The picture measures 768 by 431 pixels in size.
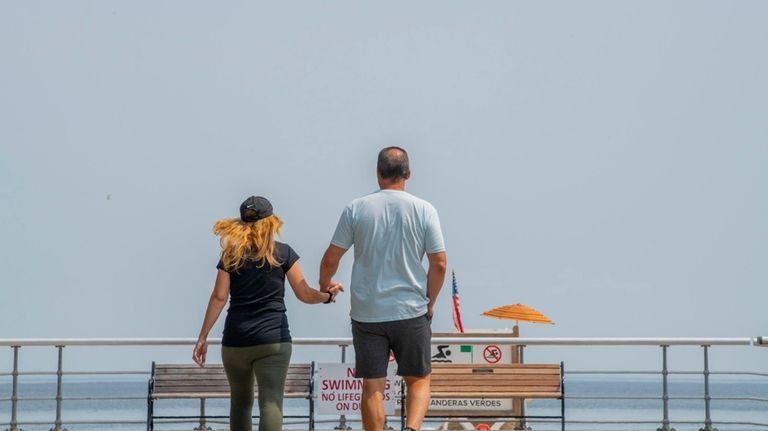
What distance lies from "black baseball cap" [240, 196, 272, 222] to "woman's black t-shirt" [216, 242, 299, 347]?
0.21m

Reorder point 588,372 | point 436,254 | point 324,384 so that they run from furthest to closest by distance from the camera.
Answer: point 588,372
point 324,384
point 436,254

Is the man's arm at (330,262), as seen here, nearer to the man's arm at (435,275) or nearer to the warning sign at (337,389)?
the man's arm at (435,275)

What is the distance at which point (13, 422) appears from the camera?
1173cm

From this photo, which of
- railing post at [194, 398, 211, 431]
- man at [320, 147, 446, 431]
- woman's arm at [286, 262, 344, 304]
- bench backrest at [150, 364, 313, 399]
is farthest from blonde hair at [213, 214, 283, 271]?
railing post at [194, 398, 211, 431]

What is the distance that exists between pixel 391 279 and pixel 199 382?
4751mm

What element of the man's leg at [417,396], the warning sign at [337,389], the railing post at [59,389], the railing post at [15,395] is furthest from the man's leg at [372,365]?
the railing post at [15,395]

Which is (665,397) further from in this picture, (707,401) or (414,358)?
(414,358)

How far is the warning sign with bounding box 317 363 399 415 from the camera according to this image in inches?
452

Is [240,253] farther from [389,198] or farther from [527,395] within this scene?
[527,395]

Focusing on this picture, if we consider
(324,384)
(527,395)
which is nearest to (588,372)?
(527,395)

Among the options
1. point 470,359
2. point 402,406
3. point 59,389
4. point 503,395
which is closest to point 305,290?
point 402,406

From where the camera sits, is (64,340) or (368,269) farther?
(64,340)

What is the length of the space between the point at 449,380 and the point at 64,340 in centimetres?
356

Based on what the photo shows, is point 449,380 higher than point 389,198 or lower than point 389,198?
lower
